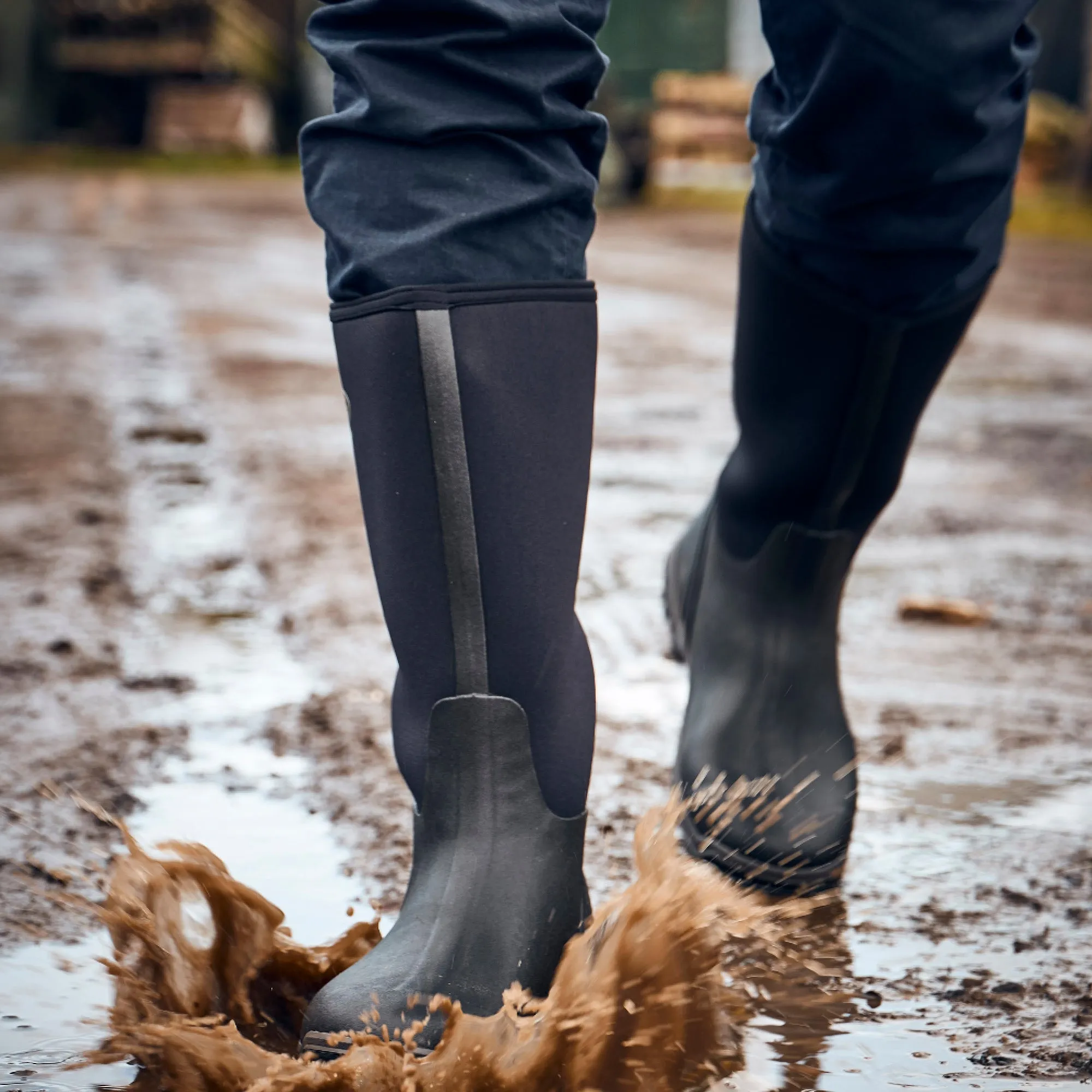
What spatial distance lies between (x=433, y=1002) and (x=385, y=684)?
0.86m

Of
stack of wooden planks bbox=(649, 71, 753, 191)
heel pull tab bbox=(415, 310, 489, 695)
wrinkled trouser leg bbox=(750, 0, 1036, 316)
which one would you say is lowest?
→ stack of wooden planks bbox=(649, 71, 753, 191)

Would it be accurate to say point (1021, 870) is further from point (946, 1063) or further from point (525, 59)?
point (525, 59)

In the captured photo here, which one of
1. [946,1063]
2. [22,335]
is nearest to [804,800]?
[946,1063]

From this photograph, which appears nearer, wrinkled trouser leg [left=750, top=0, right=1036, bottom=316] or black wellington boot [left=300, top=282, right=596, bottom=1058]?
black wellington boot [left=300, top=282, right=596, bottom=1058]

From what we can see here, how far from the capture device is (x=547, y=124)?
3.21ft

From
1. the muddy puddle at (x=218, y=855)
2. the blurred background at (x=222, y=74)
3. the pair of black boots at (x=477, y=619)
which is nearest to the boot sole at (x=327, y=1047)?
the pair of black boots at (x=477, y=619)

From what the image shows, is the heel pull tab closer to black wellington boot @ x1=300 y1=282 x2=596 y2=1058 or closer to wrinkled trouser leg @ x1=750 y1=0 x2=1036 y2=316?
black wellington boot @ x1=300 y1=282 x2=596 y2=1058

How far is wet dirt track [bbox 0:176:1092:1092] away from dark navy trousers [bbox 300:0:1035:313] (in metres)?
0.52

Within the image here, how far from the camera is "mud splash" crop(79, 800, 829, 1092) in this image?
88 centimetres

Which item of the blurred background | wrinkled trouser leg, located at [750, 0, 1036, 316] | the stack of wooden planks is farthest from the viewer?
the blurred background

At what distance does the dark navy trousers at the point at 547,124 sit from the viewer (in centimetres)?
96

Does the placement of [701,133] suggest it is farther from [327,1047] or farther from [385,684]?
[327,1047]

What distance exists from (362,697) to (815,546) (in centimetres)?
56

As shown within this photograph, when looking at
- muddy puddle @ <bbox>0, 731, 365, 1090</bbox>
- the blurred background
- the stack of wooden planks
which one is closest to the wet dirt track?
muddy puddle @ <bbox>0, 731, 365, 1090</bbox>
